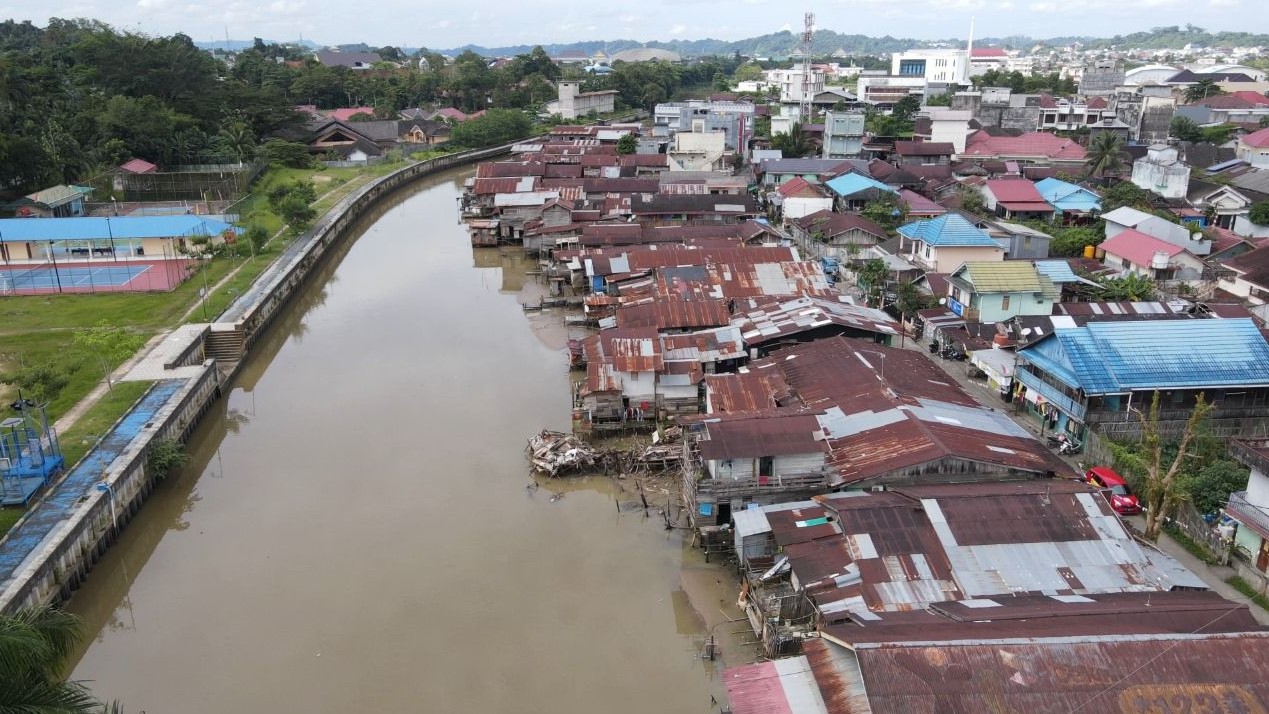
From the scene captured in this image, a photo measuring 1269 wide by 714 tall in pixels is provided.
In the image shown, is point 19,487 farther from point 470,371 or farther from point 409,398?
point 470,371

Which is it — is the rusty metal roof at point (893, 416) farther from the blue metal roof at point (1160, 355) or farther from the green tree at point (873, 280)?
the green tree at point (873, 280)

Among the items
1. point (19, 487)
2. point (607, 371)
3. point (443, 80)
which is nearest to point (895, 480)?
point (607, 371)

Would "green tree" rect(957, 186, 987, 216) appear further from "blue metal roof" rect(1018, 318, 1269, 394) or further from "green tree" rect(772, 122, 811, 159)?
"blue metal roof" rect(1018, 318, 1269, 394)

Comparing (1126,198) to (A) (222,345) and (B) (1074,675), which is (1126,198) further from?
(A) (222,345)

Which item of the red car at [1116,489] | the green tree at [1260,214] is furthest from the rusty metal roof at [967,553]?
the green tree at [1260,214]

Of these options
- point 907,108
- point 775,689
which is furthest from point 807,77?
point 775,689
